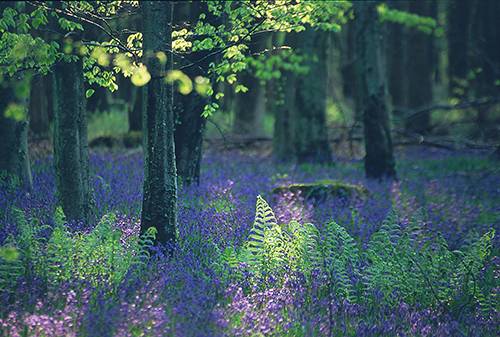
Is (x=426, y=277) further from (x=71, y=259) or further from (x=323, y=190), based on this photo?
(x=323, y=190)

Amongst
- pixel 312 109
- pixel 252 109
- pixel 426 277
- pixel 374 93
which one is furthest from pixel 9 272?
pixel 252 109

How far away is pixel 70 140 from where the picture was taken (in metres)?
9.05

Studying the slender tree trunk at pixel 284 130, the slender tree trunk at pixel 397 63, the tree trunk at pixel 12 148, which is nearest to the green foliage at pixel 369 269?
the tree trunk at pixel 12 148

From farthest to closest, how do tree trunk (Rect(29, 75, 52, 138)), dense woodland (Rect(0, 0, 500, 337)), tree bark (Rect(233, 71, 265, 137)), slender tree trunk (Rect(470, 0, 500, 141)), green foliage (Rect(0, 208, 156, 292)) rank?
tree bark (Rect(233, 71, 265, 137))
slender tree trunk (Rect(470, 0, 500, 141))
tree trunk (Rect(29, 75, 52, 138))
green foliage (Rect(0, 208, 156, 292))
dense woodland (Rect(0, 0, 500, 337))

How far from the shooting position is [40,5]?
7102 mm

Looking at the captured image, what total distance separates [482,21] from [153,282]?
2759 centimetres

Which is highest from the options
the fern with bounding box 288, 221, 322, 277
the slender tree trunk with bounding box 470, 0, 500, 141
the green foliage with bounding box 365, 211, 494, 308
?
the slender tree trunk with bounding box 470, 0, 500, 141

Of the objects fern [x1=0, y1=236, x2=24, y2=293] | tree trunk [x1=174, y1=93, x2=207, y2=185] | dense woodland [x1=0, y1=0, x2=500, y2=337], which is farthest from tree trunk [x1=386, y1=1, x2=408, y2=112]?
fern [x1=0, y1=236, x2=24, y2=293]

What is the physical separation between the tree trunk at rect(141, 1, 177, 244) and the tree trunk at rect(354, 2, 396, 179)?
32.4 ft

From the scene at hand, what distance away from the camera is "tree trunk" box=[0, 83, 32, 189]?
11.7 m

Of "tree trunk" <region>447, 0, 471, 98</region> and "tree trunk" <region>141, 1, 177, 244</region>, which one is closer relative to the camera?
→ "tree trunk" <region>141, 1, 177, 244</region>

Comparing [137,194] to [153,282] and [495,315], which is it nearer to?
[153,282]

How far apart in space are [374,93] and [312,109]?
3389mm

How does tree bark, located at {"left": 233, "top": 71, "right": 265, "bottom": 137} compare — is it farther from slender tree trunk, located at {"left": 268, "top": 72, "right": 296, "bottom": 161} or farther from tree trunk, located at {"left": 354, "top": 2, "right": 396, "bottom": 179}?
tree trunk, located at {"left": 354, "top": 2, "right": 396, "bottom": 179}
